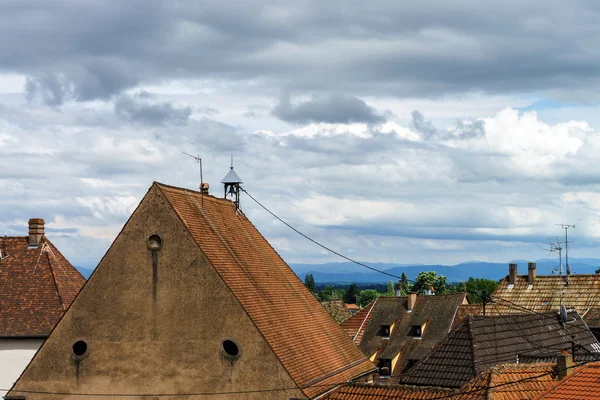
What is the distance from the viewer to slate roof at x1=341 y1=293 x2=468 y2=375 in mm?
65062

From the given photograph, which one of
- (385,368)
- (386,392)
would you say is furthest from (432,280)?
(386,392)

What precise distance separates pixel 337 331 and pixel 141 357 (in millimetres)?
10037

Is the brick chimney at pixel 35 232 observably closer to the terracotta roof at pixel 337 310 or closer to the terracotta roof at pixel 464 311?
the terracotta roof at pixel 464 311

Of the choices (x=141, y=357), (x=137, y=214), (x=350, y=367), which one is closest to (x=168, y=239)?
(x=137, y=214)

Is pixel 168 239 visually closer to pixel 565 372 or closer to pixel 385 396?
pixel 385 396

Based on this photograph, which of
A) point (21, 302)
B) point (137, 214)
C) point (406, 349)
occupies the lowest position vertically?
point (406, 349)

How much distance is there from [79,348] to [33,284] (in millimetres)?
14786

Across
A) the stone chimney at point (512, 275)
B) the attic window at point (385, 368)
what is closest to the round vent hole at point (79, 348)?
the attic window at point (385, 368)

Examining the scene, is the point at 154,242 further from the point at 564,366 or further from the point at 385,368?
the point at 385,368

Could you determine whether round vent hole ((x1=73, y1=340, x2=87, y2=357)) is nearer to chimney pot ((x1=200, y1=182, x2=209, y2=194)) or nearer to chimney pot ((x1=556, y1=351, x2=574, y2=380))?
chimney pot ((x1=200, y1=182, x2=209, y2=194))

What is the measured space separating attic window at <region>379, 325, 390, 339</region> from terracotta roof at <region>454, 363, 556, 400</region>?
3817 cm

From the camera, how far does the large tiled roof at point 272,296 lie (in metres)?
29.8

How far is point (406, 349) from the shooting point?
65562mm

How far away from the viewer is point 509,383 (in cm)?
2800
